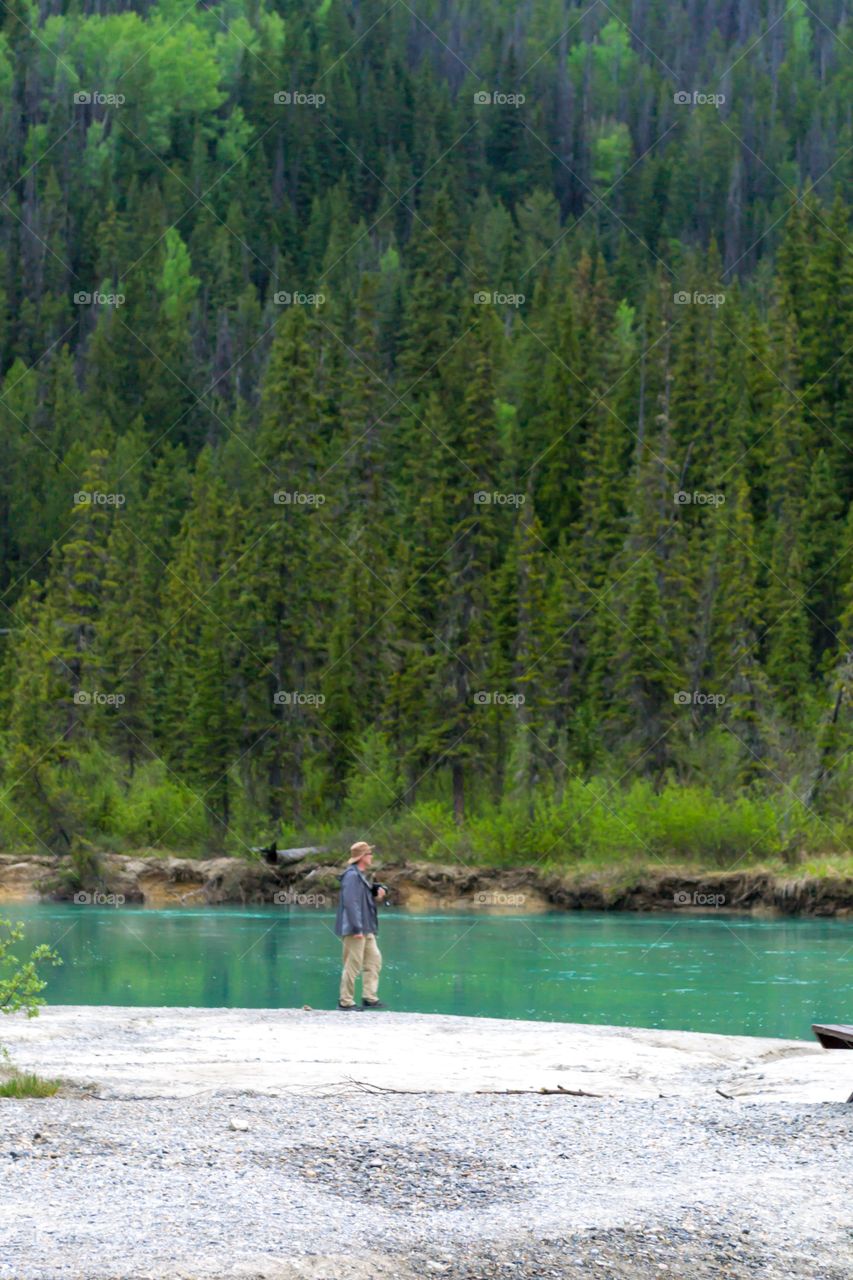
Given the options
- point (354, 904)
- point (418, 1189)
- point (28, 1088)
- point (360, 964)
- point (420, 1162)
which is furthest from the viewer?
point (360, 964)

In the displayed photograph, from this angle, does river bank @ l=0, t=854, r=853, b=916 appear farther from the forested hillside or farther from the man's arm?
the man's arm

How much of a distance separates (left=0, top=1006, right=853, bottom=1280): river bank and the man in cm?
296

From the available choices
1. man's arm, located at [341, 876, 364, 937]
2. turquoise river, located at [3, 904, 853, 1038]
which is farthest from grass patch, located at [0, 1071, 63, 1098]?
turquoise river, located at [3, 904, 853, 1038]

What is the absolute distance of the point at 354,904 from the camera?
20.5 metres

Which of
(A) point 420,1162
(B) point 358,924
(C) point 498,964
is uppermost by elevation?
(A) point 420,1162

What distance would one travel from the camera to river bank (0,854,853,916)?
167 feet

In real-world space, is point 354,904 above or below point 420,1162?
below

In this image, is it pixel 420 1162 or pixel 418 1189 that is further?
pixel 420 1162

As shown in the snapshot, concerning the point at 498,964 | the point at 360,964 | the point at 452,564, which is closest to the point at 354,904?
the point at 360,964

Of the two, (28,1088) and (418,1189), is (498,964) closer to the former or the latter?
(28,1088)

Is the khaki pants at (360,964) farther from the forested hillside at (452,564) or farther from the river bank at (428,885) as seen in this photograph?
the forested hillside at (452,564)

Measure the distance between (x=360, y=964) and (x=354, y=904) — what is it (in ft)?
3.43

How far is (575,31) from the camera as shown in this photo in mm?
162625

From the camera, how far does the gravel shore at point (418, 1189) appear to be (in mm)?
8609
